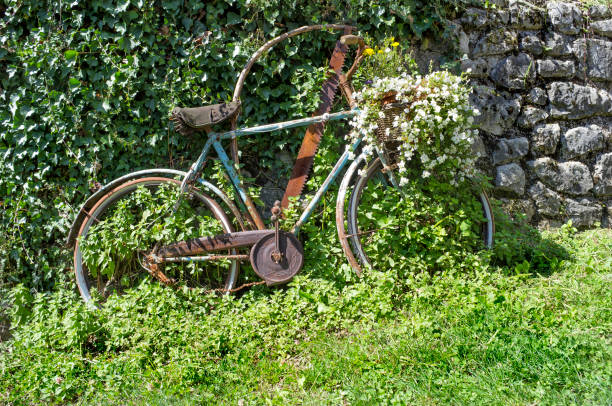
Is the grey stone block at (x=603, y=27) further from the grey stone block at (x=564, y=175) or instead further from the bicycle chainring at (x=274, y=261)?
the bicycle chainring at (x=274, y=261)

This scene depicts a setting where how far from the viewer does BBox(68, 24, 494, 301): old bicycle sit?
3.90m

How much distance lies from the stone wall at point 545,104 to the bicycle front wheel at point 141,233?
2.36 meters

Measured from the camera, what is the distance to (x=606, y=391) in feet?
8.16

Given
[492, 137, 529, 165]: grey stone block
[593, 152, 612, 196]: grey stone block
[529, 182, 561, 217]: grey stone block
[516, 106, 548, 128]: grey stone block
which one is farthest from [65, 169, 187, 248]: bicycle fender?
[593, 152, 612, 196]: grey stone block

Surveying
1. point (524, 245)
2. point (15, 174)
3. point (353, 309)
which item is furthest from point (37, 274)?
point (524, 245)

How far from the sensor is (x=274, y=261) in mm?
3869

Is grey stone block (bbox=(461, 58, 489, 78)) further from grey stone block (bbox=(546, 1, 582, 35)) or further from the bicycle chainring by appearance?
the bicycle chainring

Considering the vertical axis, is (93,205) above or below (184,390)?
above

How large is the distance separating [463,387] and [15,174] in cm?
355

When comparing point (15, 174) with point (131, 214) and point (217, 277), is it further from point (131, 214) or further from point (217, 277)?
point (217, 277)

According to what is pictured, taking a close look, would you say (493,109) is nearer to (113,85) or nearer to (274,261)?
(274,261)

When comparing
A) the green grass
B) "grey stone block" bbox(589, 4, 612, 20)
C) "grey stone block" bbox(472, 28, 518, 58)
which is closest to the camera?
the green grass

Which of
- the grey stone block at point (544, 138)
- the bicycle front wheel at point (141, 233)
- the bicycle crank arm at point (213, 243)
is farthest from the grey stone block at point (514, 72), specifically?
the bicycle front wheel at point (141, 233)

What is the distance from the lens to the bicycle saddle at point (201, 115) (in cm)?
385
